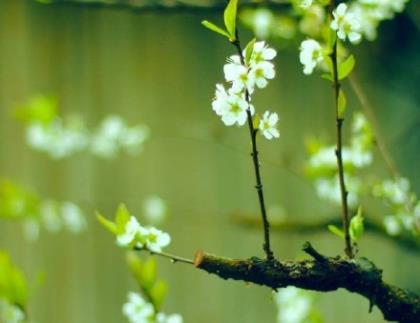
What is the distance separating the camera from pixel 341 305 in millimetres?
2830

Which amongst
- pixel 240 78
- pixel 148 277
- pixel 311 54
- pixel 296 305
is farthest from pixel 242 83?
pixel 296 305

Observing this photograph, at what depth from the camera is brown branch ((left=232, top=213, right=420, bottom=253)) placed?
100.0 inches

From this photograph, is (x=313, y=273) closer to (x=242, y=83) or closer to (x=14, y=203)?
(x=242, y=83)

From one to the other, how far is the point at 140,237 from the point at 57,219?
181 centimetres

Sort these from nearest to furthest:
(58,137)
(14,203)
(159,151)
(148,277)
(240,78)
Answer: (240,78) < (148,277) < (14,203) < (58,137) < (159,151)

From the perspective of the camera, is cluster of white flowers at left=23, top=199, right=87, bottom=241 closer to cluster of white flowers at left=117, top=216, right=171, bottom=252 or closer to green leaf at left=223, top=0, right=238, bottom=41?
cluster of white flowers at left=117, top=216, right=171, bottom=252

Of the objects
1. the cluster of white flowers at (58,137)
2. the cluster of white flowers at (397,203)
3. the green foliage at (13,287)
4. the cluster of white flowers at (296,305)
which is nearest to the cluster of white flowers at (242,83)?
the green foliage at (13,287)

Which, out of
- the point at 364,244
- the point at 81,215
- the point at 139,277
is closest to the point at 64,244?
the point at 81,215

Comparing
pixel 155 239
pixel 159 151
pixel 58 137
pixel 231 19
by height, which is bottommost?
pixel 155 239

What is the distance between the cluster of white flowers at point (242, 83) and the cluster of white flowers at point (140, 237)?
0.22m

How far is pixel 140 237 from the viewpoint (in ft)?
4.08

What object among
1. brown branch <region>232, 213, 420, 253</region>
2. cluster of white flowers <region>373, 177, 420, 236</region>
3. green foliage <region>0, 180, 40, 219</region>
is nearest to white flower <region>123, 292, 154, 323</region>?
cluster of white flowers <region>373, 177, 420, 236</region>

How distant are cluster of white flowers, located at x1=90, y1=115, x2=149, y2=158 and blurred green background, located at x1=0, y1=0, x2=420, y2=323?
56 mm

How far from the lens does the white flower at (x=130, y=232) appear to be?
1.24 meters
